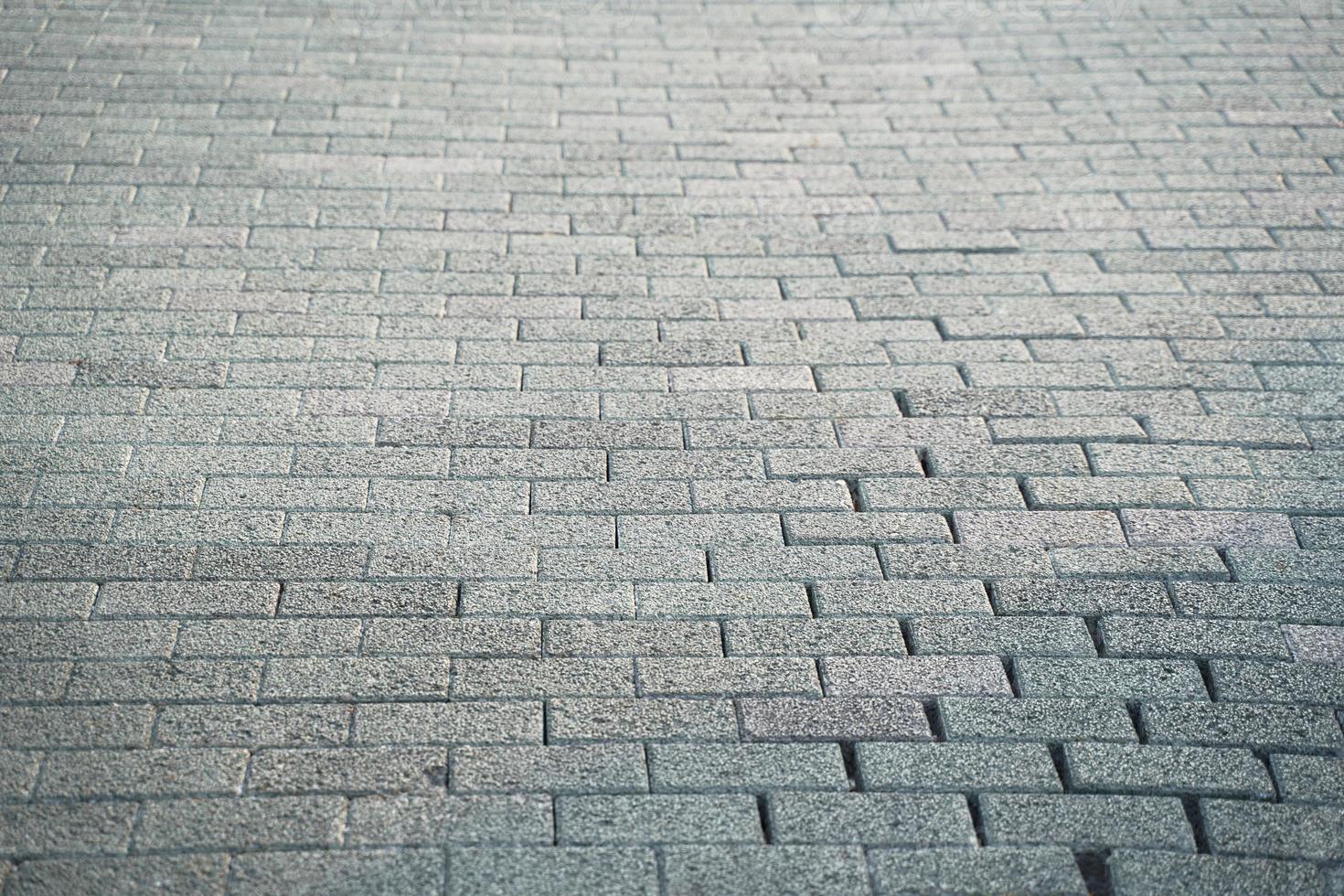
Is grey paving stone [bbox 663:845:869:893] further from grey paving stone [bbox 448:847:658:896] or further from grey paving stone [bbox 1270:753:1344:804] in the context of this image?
grey paving stone [bbox 1270:753:1344:804]

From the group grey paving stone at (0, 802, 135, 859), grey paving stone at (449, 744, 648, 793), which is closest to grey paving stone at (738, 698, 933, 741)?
grey paving stone at (449, 744, 648, 793)

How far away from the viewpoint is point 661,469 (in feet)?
12.9

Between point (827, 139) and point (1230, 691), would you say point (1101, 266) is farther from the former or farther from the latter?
point (1230, 691)

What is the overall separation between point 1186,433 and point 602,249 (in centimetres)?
229

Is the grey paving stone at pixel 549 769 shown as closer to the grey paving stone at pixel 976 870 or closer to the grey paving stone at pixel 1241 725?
the grey paving stone at pixel 976 870

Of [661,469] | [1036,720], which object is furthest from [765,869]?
[661,469]

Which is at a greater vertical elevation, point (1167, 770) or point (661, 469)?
point (1167, 770)

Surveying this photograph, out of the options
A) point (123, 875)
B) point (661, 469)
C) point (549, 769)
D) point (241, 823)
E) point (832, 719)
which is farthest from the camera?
point (661, 469)

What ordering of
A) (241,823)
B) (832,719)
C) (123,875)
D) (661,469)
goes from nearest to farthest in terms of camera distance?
(123,875) → (241,823) → (832,719) → (661,469)

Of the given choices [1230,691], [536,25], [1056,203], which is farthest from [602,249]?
[1230,691]

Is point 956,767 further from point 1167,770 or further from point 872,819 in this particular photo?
point 1167,770

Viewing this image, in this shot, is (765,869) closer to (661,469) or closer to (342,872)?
(342,872)

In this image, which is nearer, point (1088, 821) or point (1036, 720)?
point (1088, 821)

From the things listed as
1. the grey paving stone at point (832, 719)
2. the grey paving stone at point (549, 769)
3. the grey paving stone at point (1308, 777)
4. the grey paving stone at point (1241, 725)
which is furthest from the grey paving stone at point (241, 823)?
the grey paving stone at point (1308, 777)
